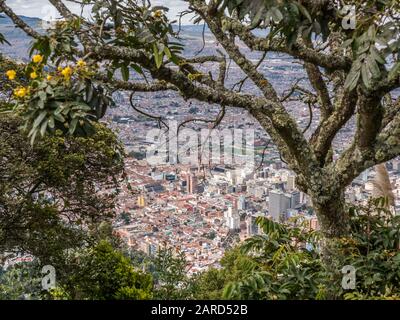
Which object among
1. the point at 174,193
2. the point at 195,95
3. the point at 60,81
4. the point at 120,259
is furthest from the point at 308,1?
the point at 174,193

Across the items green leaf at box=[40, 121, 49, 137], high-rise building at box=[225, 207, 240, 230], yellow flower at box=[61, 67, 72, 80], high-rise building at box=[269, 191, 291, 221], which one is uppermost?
yellow flower at box=[61, 67, 72, 80]

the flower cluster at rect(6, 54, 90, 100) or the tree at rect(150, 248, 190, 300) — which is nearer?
the flower cluster at rect(6, 54, 90, 100)

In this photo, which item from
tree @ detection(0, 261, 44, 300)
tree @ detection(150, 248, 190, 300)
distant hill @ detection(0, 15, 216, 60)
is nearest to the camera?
distant hill @ detection(0, 15, 216, 60)

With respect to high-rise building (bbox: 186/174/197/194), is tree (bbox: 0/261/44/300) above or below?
below

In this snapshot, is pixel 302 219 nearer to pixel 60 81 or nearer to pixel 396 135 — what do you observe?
pixel 396 135

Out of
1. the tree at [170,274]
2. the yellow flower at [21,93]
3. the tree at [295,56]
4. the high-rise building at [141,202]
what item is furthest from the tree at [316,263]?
the high-rise building at [141,202]

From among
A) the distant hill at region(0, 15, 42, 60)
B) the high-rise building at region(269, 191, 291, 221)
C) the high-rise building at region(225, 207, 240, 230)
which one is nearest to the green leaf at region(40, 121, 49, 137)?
the distant hill at region(0, 15, 42, 60)

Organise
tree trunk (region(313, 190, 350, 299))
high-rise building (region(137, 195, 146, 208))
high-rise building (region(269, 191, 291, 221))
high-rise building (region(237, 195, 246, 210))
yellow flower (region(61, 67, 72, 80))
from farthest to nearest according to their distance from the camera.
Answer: high-rise building (region(237, 195, 246, 210)), high-rise building (region(137, 195, 146, 208)), high-rise building (region(269, 191, 291, 221)), tree trunk (region(313, 190, 350, 299)), yellow flower (region(61, 67, 72, 80))

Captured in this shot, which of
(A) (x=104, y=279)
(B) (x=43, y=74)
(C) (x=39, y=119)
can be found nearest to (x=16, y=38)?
(A) (x=104, y=279)

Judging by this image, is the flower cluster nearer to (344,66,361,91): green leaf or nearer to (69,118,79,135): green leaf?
(69,118,79,135): green leaf

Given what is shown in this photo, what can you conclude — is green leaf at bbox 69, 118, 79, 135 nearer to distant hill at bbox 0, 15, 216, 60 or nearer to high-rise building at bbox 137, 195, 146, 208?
distant hill at bbox 0, 15, 216, 60
